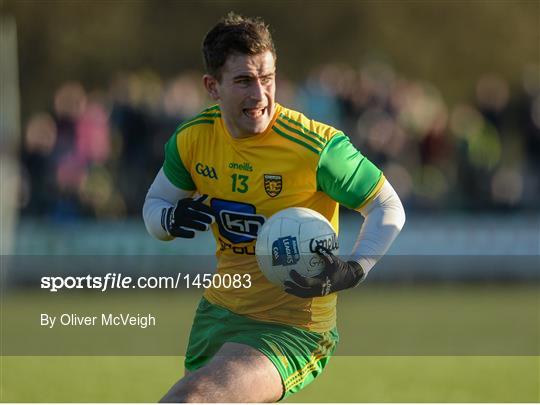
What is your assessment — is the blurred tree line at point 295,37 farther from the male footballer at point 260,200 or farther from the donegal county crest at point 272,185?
the donegal county crest at point 272,185

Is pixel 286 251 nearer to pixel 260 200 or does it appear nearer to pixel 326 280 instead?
pixel 326 280

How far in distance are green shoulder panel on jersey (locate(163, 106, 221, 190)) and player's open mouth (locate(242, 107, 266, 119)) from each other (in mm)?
333

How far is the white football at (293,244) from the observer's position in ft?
20.6

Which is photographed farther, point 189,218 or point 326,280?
point 189,218

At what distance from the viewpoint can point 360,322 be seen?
530 inches

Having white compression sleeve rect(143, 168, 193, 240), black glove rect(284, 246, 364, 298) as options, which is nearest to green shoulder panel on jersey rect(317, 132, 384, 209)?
black glove rect(284, 246, 364, 298)

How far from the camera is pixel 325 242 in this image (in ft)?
20.8

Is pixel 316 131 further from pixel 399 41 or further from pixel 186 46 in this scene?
pixel 399 41

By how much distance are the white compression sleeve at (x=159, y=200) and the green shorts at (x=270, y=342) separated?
50 centimetres

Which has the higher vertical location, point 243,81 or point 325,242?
point 243,81

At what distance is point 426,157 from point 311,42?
32.0 ft

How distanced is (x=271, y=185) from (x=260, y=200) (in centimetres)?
10

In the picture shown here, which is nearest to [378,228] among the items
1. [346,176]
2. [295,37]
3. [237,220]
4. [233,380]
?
[346,176]

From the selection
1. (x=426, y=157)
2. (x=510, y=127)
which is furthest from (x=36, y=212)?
(x=510, y=127)
